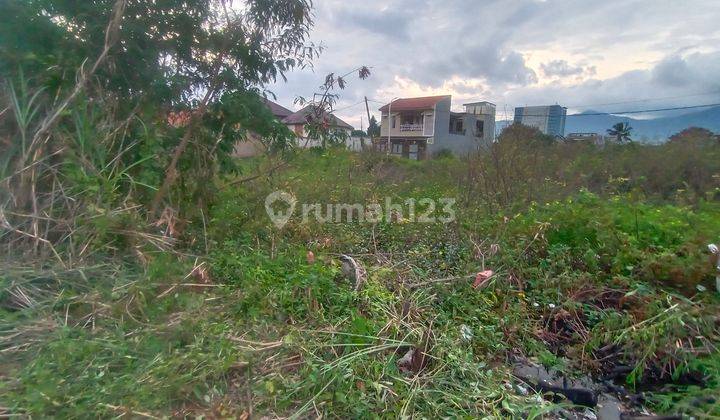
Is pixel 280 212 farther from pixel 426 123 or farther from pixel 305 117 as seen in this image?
pixel 426 123

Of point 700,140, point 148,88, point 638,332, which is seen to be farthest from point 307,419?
point 700,140

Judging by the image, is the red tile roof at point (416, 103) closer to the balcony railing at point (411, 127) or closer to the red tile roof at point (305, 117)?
the balcony railing at point (411, 127)

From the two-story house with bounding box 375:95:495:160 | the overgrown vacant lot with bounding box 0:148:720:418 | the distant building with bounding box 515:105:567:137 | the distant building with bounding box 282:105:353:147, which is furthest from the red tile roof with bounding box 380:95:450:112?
the overgrown vacant lot with bounding box 0:148:720:418

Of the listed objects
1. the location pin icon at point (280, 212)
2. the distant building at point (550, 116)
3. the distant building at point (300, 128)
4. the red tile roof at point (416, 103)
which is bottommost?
the location pin icon at point (280, 212)

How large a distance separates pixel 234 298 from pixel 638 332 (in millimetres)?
2634

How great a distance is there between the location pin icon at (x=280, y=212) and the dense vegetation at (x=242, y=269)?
0.10 metres

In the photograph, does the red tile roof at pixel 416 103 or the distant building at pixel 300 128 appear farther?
the red tile roof at pixel 416 103

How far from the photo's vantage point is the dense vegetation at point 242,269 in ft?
6.70

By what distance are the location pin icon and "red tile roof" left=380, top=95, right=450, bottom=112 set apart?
22088 mm

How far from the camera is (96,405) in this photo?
178cm

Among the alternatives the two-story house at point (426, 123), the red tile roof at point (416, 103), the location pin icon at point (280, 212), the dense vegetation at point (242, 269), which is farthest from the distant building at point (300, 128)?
the red tile roof at point (416, 103)

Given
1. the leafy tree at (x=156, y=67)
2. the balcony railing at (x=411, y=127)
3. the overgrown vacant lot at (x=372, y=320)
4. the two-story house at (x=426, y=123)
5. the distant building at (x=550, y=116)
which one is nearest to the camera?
the overgrown vacant lot at (x=372, y=320)

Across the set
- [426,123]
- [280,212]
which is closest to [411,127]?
[426,123]

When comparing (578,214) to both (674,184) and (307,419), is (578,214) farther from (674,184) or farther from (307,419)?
(674,184)
